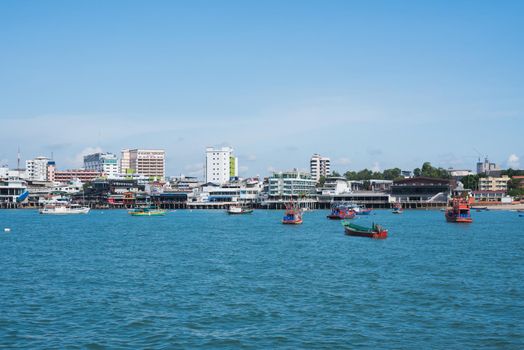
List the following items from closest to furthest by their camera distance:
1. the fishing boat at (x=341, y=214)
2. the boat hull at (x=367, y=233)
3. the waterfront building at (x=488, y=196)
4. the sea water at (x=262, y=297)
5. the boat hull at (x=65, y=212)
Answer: the sea water at (x=262, y=297) → the boat hull at (x=367, y=233) → the fishing boat at (x=341, y=214) → the boat hull at (x=65, y=212) → the waterfront building at (x=488, y=196)

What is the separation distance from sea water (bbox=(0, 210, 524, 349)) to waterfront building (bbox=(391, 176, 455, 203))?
123404 millimetres

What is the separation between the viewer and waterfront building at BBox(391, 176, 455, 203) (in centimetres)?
17150

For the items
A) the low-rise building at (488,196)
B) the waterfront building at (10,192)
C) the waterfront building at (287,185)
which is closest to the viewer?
the waterfront building at (287,185)

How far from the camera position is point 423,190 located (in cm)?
17375

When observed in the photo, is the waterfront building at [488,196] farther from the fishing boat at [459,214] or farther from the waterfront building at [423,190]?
the fishing boat at [459,214]

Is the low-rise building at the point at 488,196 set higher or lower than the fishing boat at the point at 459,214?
higher

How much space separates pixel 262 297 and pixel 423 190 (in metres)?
152

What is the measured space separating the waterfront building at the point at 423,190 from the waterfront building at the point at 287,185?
26.4m

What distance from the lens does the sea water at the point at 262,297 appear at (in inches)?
851

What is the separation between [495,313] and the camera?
25203 millimetres

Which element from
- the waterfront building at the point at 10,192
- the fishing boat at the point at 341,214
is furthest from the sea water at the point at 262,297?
the waterfront building at the point at 10,192

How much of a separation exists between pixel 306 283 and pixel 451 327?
10491 millimetres

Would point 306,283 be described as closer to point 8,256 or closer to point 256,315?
point 256,315

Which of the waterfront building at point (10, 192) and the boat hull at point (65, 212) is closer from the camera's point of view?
the boat hull at point (65, 212)
